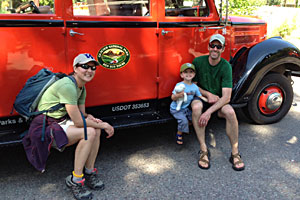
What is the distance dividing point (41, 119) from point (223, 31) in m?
2.46

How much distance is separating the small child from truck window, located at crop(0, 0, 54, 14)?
150 cm

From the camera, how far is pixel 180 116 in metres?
3.12

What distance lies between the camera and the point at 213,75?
3209 mm

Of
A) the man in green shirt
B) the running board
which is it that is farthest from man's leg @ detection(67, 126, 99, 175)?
the man in green shirt

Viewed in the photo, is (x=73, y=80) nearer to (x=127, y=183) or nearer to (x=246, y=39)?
A: (x=127, y=183)

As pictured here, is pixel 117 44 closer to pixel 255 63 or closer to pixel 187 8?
pixel 187 8

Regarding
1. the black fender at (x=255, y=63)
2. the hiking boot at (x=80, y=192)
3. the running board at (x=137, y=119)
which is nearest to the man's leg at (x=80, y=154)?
the hiking boot at (x=80, y=192)

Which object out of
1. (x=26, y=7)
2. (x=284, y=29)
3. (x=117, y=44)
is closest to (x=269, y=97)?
(x=117, y=44)

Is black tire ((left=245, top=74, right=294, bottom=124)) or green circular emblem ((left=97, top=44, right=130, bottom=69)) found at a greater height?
green circular emblem ((left=97, top=44, right=130, bottom=69))

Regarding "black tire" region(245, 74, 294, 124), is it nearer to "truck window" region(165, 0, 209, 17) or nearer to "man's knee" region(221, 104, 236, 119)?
"man's knee" region(221, 104, 236, 119)

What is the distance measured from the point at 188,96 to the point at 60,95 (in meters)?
1.46

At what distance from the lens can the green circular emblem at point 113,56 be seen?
9.37 ft

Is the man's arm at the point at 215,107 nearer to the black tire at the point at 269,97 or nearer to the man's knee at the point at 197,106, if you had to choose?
the man's knee at the point at 197,106

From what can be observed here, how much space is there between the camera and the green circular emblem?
286cm
